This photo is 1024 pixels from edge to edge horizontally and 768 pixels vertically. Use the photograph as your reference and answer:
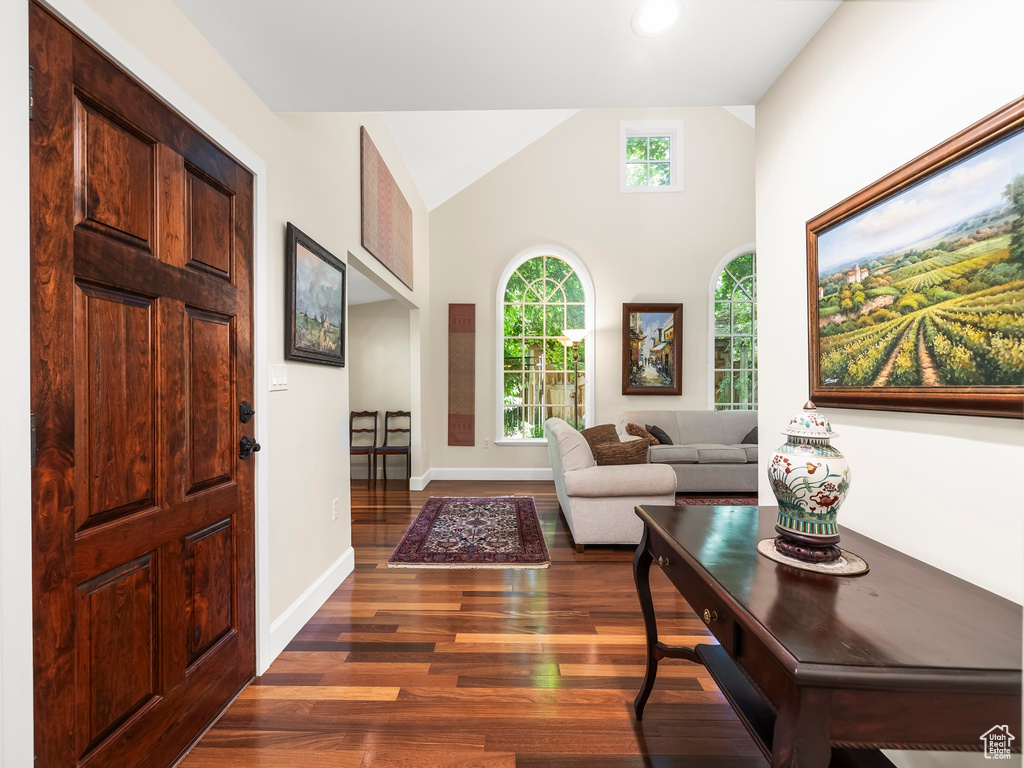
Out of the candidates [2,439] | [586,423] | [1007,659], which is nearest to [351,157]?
[2,439]

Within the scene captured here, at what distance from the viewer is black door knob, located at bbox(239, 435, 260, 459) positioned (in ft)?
5.86

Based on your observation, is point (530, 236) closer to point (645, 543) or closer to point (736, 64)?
point (736, 64)

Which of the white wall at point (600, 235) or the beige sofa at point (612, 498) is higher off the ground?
the white wall at point (600, 235)

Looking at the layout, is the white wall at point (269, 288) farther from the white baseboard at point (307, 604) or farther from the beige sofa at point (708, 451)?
the beige sofa at point (708, 451)

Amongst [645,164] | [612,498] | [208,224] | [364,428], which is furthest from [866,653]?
[645,164]

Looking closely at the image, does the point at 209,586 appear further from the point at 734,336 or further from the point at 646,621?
the point at 734,336

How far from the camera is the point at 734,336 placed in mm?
5938

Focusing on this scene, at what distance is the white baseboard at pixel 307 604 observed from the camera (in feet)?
6.66

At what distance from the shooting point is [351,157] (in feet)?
10.0

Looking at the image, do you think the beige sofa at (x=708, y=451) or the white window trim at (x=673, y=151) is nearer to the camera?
the beige sofa at (x=708, y=451)

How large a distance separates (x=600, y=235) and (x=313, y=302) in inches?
171

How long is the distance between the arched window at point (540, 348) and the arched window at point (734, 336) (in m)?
1.73

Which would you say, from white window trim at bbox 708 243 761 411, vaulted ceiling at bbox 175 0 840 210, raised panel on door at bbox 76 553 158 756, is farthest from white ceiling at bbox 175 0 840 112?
white window trim at bbox 708 243 761 411

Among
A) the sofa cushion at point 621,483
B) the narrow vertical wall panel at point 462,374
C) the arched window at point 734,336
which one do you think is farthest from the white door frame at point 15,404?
the arched window at point 734,336
